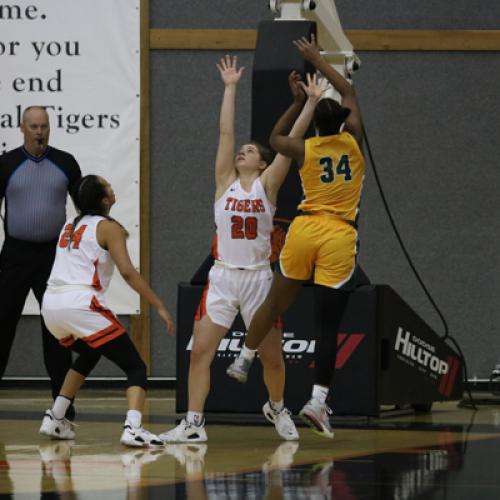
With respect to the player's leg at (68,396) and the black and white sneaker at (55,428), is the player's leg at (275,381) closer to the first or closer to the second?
the player's leg at (68,396)

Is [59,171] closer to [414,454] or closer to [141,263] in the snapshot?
[414,454]

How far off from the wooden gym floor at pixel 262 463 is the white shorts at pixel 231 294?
603 mm

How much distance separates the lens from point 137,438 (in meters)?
5.89

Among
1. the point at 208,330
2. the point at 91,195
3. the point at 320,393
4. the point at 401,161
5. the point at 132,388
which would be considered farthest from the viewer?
the point at 401,161

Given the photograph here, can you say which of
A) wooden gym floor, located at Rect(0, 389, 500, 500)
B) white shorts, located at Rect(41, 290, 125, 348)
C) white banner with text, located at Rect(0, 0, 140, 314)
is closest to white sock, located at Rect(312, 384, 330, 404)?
wooden gym floor, located at Rect(0, 389, 500, 500)

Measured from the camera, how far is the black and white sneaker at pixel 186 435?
20.4ft

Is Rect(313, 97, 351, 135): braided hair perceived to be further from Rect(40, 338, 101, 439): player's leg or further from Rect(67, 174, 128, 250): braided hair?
Rect(40, 338, 101, 439): player's leg

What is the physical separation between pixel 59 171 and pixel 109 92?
3.93 metres

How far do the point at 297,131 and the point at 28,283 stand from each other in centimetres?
191

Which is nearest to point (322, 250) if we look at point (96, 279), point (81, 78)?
point (96, 279)

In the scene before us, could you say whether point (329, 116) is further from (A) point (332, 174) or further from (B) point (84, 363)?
(B) point (84, 363)

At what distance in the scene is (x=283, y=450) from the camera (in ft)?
19.2

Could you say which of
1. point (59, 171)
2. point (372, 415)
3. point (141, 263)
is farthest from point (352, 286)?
point (141, 263)

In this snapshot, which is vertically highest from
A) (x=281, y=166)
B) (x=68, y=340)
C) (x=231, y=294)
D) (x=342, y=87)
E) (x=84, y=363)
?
(x=342, y=87)
